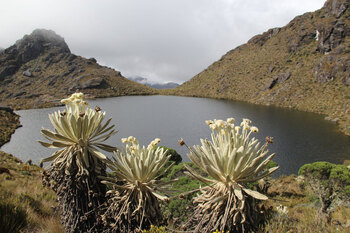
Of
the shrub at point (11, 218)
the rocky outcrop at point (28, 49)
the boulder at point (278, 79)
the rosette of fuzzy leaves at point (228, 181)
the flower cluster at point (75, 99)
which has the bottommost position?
the shrub at point (11, 218)

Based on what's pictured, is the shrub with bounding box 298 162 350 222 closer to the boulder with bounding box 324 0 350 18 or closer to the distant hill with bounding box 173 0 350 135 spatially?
the distant hill with bounding box 173 0 350 135

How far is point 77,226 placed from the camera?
3.63 metres

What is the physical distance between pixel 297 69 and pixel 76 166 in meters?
83.0

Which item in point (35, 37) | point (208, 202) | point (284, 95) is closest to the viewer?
point (208, 202)

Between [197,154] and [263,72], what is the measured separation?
9245 centimetres

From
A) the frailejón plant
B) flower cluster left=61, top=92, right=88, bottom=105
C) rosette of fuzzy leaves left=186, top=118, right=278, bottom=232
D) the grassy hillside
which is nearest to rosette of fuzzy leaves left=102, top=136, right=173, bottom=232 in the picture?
the frailejón plant

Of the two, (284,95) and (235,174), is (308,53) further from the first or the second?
(235,174)

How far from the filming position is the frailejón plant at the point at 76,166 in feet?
11.4

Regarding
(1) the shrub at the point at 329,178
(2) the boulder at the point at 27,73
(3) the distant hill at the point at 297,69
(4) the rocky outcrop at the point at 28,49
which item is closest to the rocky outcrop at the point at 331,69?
(3) the distant hill at the point at 297,69

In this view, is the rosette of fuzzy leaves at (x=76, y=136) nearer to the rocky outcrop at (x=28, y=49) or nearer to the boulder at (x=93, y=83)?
the boulder at (x=93, y=83)

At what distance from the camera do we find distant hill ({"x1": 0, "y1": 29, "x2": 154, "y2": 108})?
92.8 metres

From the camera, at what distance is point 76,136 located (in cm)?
356

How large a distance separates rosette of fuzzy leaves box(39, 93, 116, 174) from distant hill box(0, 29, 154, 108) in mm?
89108

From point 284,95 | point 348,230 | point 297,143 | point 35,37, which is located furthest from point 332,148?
point 35,37
